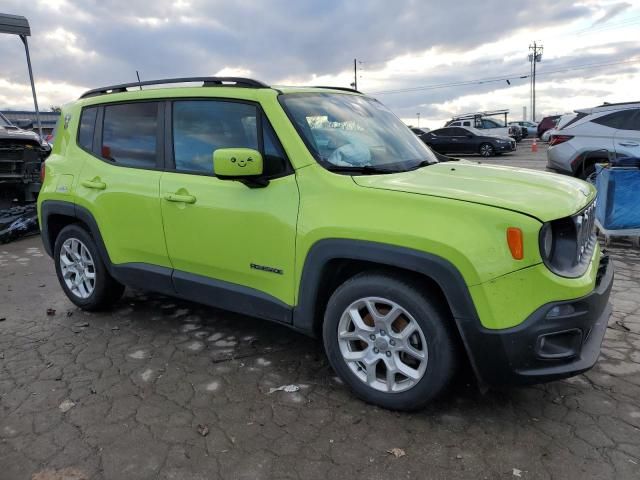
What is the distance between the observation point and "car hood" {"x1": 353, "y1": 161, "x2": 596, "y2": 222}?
8.34 feet

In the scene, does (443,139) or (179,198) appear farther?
(443,139)

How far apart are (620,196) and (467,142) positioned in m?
17.4

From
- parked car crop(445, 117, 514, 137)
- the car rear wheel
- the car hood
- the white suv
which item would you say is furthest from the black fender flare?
parked car crop(445, 117, 514, 137)

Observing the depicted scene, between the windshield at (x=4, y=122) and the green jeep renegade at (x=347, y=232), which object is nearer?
the green jeep renegade at (x=347, y=232)

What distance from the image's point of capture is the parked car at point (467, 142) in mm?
22594

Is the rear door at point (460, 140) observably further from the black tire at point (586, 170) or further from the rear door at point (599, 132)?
the black tire at point (586, 170)

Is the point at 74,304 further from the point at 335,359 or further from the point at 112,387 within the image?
the point at 335,359

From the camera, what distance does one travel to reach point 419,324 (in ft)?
8.72

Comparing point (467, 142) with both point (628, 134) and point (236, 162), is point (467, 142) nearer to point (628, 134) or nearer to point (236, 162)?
point (628, 134)

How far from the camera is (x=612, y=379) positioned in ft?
10.6

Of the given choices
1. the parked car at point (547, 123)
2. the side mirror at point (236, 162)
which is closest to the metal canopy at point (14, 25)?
the side mirror at point (236, 162)

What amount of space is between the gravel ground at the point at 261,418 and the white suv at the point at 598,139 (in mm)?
5340

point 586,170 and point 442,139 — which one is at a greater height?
point 442,139

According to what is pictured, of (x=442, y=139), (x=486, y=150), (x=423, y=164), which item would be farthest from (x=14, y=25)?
(x=486, y=150)
